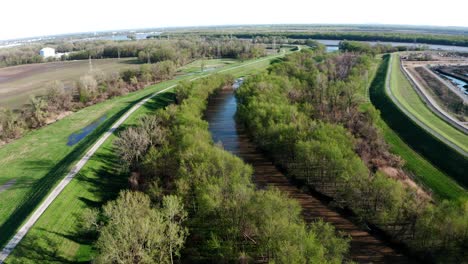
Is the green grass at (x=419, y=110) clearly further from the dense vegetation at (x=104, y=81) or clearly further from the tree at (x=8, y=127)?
the tree at (x=8, y=127)

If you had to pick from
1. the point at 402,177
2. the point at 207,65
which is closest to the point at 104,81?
the point at 207,65

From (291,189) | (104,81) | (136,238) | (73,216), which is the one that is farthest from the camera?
(104,81)

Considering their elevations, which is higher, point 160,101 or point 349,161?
point 349,161

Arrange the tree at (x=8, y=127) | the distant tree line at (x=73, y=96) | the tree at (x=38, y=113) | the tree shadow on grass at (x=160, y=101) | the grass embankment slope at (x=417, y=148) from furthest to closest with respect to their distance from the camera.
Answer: the tree shadow on grass at (x=160, y=101)
the tree at (x=38, y=113)
the distant tree line at (x=73, y=96)
the tree at (x=8, y=127)
the grass embankment slope at (x=417, y=148)

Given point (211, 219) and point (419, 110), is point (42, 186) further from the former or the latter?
point (419, 110)

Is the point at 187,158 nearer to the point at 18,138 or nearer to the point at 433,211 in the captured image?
the point at 433,211

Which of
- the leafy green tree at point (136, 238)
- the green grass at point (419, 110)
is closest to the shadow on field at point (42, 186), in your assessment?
the leafy green tree at point (136, 238)

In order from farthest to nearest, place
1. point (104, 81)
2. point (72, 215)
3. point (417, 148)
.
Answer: point (104, 81)
point (417, 148)
point (72, 215)

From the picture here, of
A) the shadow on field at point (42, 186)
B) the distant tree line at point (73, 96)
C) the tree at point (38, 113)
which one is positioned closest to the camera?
the shadow on field at point (42, 186)
